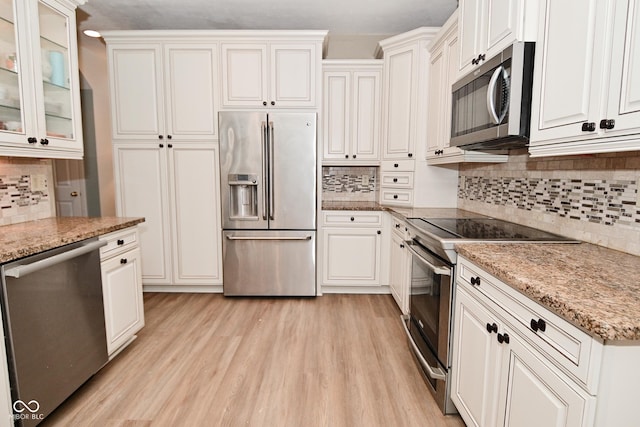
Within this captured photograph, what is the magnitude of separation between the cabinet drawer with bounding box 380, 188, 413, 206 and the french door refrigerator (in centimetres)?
73

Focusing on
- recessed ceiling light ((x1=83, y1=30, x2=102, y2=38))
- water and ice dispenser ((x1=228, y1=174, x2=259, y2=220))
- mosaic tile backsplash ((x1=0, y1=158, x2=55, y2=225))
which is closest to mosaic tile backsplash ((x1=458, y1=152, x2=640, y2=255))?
water and ice dispenser ((x1=228, y1=174, x2=259, y2=220))

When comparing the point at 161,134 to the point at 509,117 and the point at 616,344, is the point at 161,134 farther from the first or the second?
the point at 616,344

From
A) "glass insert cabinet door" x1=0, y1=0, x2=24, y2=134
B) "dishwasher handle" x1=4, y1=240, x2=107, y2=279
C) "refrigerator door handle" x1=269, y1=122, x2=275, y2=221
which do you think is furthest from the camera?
"refrigerator door handle" x1=269, y1=122, x2=275, y2=221

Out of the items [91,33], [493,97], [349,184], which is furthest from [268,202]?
[91,33]

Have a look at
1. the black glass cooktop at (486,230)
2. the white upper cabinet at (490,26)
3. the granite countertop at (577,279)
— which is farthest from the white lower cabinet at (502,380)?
the white upper cabinet at (490,26)

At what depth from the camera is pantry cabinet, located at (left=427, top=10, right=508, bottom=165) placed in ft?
7.70

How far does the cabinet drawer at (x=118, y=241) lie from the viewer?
1.99 meters

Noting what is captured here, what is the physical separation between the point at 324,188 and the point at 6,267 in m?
2.84

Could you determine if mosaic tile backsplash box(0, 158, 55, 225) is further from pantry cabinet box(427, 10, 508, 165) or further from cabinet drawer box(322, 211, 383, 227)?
pantry cabinet box(427, 10, 508, 165)

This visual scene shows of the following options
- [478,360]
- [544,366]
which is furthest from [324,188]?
[544,366]

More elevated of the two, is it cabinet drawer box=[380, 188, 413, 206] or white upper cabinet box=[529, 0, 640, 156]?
white upper cabinet box=[529, 0, 640, 156]

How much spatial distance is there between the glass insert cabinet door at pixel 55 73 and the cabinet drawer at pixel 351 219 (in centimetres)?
207

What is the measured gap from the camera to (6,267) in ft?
4.48

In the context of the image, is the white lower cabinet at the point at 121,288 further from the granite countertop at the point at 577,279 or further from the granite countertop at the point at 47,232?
the granite countertop at the point at 577,279
